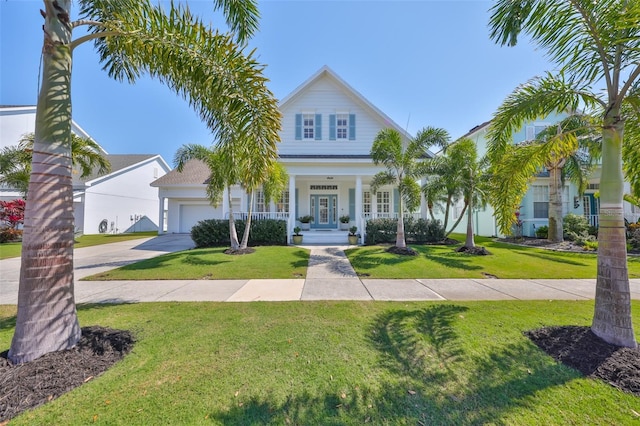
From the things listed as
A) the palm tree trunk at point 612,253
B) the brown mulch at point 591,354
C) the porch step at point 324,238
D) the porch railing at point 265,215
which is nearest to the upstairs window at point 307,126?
the porch railing at point 265,215

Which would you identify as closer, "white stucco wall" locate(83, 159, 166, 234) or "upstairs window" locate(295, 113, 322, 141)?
"upstairs window" locate(295, 113, 322, 141)

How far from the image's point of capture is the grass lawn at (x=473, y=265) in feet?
24.8

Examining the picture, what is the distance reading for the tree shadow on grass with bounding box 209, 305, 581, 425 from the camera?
7.29 feet

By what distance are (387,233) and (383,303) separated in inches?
329

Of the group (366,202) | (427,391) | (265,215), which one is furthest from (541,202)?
(427,391)

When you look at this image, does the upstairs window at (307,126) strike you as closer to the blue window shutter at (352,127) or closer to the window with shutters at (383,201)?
the blue window shutter at (352,127)

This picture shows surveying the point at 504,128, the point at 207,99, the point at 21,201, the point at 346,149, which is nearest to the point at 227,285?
the point at 207,99

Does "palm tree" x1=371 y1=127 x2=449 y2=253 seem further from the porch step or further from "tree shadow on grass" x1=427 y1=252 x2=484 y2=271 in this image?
the porch step

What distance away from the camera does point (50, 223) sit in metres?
2.91

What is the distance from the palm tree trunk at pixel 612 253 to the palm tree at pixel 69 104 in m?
4.79

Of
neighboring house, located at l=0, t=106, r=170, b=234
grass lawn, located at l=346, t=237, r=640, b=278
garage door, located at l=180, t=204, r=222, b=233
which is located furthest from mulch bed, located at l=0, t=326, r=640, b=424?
neighboring house, located at l=0, t=106, r=170, b=234

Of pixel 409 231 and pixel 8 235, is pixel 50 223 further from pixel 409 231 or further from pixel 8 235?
pixel 8 235

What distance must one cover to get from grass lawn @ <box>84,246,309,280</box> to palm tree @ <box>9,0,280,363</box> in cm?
425

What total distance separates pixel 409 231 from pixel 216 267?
953cm
